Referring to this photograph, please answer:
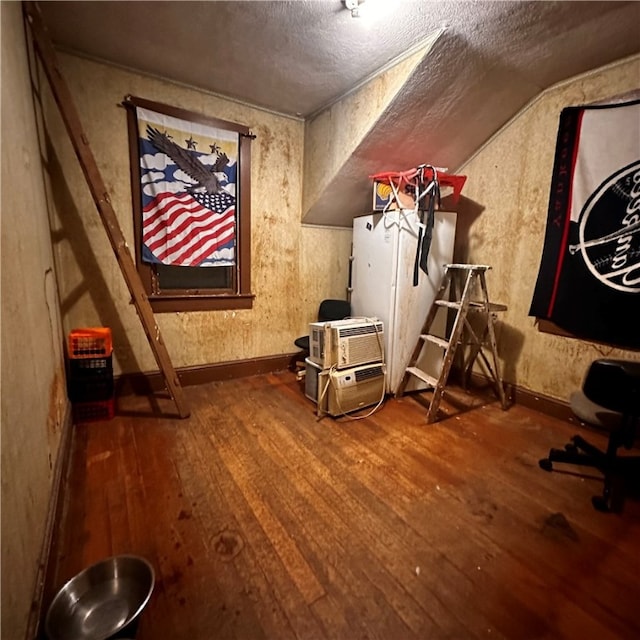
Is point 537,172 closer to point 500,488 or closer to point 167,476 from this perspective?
point 500,488

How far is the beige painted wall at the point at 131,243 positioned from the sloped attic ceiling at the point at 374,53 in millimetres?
164

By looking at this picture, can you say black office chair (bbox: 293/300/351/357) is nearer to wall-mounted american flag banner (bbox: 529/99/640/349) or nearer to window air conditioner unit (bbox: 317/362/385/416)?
window air conditioner unit (bbox: 317/362/385/416)

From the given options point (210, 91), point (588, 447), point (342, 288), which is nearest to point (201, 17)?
point (210, 91)

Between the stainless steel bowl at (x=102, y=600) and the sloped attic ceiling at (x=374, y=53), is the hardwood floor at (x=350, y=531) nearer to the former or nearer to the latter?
the stainless steel bowl at (x=102, y=600)

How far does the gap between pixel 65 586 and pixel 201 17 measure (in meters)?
2.70

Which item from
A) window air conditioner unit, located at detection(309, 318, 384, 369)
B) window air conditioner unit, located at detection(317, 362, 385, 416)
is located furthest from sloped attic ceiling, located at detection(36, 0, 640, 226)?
window air conditioner unit, located at detection(317, 362, 385, 416)

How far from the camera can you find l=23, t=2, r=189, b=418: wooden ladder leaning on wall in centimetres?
183

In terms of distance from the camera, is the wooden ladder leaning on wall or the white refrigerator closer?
the wooden ladder leaning on wall

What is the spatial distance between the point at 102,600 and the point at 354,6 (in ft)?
9.35

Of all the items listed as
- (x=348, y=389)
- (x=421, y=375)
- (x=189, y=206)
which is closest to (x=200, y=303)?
(x=189, y=206)

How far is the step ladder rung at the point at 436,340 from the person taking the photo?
2.39 m

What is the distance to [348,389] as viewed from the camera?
2355 millimetres

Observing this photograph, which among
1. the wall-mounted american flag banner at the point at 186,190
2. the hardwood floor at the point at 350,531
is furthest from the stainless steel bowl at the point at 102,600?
the wall-mounted american flag banner at the point at 186,190

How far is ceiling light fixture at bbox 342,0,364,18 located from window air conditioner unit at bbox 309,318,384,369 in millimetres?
1830
